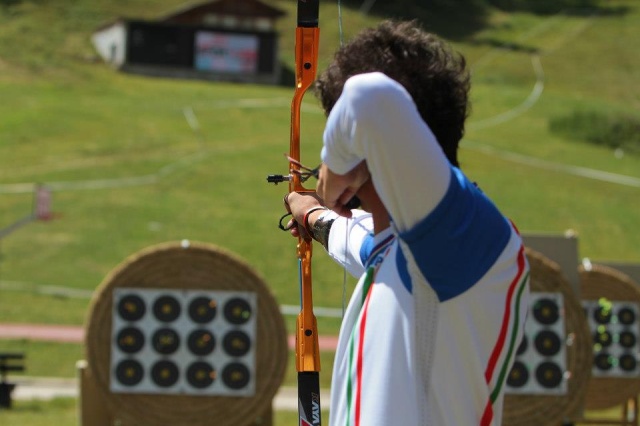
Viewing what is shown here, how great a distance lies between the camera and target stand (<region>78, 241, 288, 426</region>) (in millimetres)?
6625

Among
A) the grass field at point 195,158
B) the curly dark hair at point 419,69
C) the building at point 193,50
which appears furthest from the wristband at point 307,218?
the building at point 193,50

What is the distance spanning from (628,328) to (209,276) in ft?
10.4

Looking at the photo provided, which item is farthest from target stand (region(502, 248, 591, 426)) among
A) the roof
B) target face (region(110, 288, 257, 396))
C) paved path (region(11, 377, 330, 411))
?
the roof

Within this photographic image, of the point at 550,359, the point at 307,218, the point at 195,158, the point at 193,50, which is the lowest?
the point at 550,359

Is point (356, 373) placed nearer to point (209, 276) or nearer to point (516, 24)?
point (209, 276)

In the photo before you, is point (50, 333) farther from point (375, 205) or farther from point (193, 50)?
point (193, 50)

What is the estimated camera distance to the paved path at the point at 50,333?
12.5m

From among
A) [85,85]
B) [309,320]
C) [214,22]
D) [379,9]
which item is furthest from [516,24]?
[309,320]

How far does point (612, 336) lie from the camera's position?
8.20 meters

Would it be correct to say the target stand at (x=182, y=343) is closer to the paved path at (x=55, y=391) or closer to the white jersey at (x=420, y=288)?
the paved path at (x=55, y=391)

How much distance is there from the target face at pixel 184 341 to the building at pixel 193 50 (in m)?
32.5

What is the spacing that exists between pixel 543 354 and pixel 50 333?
7.42 metres

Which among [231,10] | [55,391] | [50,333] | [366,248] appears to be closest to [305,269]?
[366,248]

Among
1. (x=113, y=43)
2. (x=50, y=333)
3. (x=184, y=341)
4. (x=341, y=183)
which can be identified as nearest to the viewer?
(x=341, y=183)
